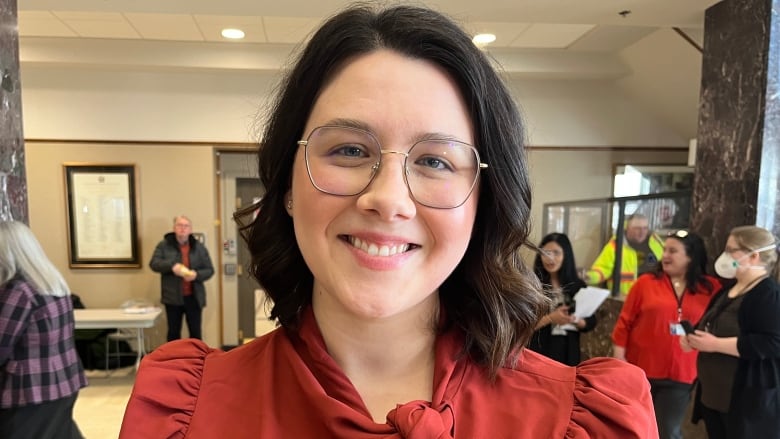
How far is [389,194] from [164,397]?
479 mm

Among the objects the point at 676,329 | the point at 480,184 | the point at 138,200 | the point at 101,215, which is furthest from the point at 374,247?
the point at 101,215

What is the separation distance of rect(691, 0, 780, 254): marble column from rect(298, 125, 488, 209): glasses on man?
2.69 metres

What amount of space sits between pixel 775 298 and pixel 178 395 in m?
2.66

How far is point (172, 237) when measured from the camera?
481 centimetres

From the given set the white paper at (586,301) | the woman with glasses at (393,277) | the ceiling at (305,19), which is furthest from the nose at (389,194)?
the white paper at (586,301)

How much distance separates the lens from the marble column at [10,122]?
2324mm

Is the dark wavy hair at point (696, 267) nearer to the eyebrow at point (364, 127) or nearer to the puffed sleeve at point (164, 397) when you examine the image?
the eyebrow at point (364, 127)

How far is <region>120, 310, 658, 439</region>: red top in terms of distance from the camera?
73 centimetres

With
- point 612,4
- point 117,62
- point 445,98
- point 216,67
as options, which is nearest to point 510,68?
point 612,4

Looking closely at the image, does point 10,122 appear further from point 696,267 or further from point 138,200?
point 696,267

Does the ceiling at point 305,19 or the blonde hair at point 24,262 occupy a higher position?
the ceiling at point 305,19

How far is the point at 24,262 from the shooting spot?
2.44 meters

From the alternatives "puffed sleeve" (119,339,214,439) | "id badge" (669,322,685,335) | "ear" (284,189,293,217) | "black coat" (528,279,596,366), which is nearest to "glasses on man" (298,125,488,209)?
"ear" (284,189,293,217)

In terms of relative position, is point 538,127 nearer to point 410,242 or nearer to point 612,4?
point 612,4
